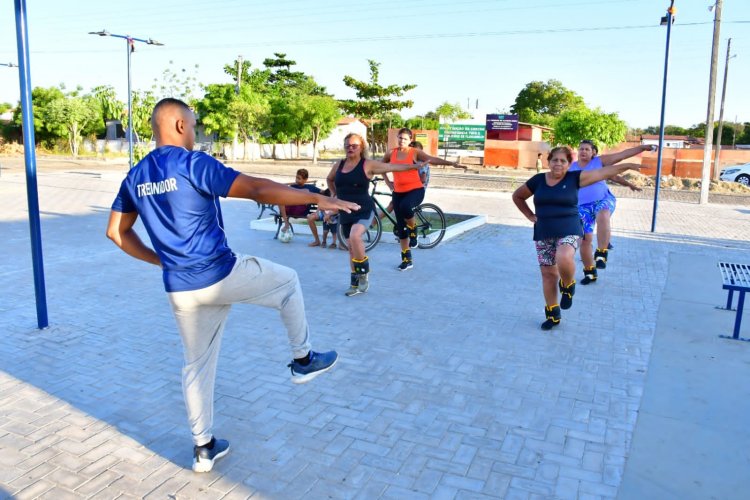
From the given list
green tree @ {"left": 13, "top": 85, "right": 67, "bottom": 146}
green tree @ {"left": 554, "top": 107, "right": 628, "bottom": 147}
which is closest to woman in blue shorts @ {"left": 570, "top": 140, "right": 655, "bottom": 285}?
green tree @ {"left": 554, "top": 107, "right": 628, "bottom": 147}

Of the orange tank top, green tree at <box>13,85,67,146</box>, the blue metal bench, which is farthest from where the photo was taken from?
green tree at <box>13,85,67,146</box>

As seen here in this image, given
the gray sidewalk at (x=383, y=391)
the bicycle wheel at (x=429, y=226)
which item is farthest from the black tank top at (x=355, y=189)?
the bicycle wheel at (x=429, y=226)

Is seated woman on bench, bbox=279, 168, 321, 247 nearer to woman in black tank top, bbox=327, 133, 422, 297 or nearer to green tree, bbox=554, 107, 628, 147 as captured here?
woman in black tank top, bbox=327, 133, 422, 297

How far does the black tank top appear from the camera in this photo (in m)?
6.90

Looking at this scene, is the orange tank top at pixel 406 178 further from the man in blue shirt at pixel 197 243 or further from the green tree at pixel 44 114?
the green tree at pixel 44 114

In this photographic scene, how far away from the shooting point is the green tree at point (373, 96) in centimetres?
4872

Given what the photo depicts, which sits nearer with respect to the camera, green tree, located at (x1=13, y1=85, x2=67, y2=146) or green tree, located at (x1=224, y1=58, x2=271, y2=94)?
green tree, located at (x1=13, y1=85, x2=67, y2=146)

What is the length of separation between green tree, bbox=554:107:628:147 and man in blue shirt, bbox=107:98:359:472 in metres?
35.1

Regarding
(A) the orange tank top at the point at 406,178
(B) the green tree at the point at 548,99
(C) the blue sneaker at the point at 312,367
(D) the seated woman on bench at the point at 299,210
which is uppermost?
(B) the green tree at the point at 548,99

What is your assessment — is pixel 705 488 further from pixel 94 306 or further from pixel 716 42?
pixel 716 42

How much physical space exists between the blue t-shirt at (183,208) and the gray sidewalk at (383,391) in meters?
1.12

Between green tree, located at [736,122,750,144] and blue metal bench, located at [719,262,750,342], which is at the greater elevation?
green tree, located at [736,122,750,144]

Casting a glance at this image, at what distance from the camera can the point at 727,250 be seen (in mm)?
10406

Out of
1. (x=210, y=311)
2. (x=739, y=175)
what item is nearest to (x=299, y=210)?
(x=210, y=311)
